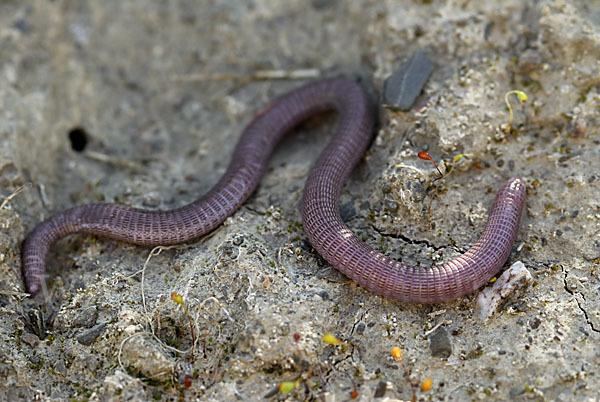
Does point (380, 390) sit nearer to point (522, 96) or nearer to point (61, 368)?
point (61, 368)

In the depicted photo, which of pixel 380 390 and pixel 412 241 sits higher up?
pixel 412 241

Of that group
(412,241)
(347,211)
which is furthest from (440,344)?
(347,211)

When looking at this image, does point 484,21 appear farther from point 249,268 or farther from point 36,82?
point 36,82

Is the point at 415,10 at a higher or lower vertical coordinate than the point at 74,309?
higher

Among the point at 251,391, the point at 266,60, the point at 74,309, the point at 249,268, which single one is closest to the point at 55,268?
the point at 74,309

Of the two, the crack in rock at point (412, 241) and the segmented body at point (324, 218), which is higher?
the segmented body at point (324, 218)

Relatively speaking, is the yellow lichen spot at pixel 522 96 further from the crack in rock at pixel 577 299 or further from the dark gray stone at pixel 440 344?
the dark gray stone at pixel 440 344

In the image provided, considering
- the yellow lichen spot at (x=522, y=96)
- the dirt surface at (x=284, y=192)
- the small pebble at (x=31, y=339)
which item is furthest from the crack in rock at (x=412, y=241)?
the small pebble at (x=31, y=339)

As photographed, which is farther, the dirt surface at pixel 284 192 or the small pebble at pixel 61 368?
the small pebble at pixel 61 368
